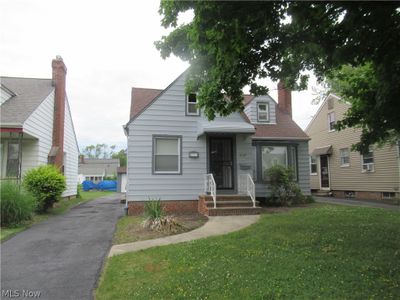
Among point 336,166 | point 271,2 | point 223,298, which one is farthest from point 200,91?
point 336,166

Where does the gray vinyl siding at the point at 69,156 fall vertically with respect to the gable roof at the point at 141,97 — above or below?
below

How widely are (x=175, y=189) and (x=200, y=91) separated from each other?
6.57 m

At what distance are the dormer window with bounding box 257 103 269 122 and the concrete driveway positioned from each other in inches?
372

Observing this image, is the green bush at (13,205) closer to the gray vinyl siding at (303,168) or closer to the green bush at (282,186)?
the green bush at (282,186)

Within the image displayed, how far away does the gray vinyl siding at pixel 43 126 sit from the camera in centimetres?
1371

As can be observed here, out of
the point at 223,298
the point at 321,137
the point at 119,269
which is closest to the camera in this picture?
the point at 223,298

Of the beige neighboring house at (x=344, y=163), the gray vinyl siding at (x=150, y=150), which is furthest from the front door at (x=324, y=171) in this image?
the gray vinyl siding at (x=150, y=150)

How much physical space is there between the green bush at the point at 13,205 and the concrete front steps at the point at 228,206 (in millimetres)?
6052

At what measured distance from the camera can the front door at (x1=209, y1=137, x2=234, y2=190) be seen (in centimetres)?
1359

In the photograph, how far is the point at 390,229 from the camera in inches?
301

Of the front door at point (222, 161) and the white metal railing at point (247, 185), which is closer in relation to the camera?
the white metal railing at point (247, 185)

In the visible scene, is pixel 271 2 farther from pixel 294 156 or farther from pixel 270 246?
pixel 294 156

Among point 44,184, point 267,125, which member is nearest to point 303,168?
point 267,125

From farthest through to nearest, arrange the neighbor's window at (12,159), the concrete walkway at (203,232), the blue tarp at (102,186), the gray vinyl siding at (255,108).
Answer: the blue tarp at (102,186), the gray vinyl siding at (255,108), the neighbor's window at (12,159), the concrete walkway at (203,232)
